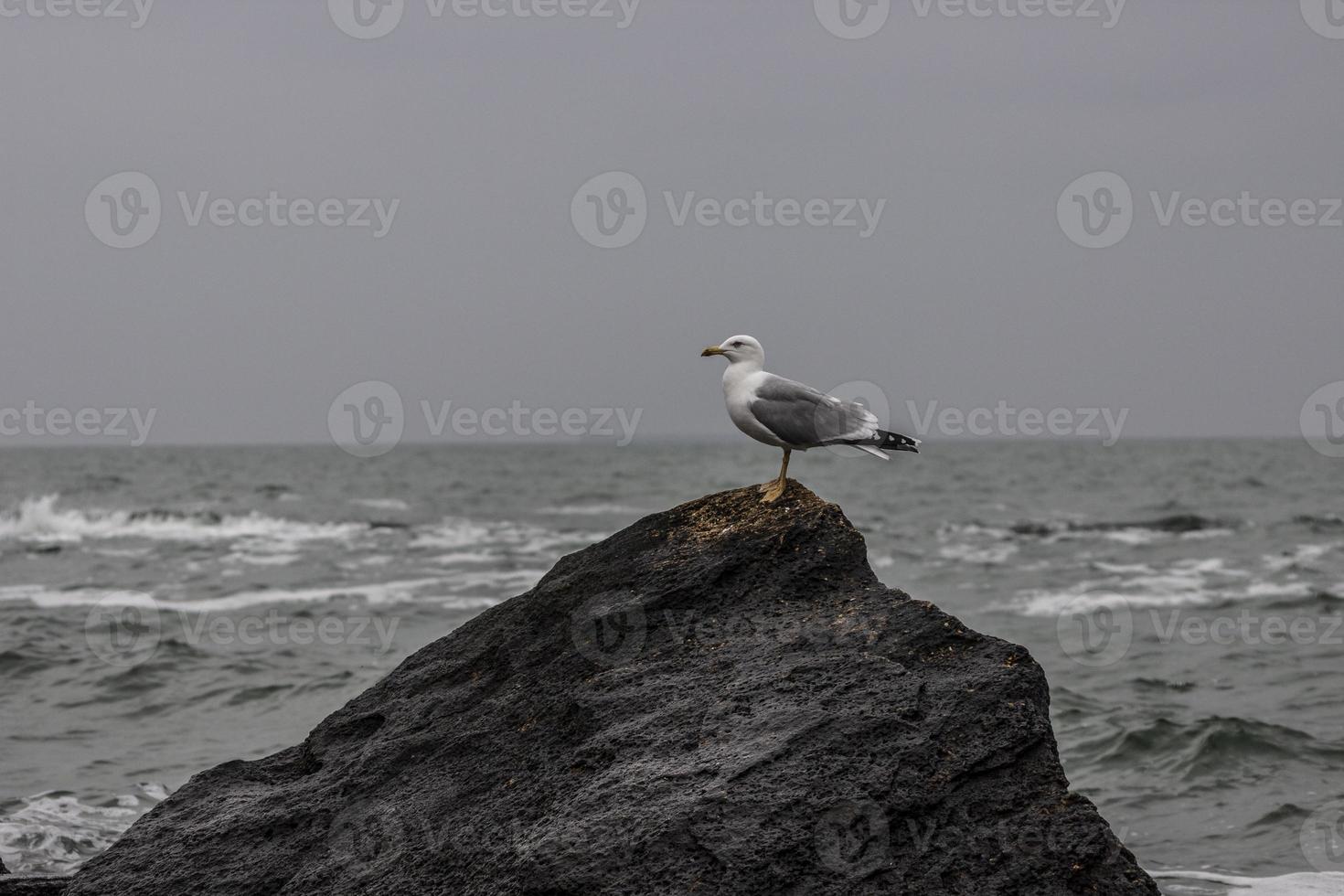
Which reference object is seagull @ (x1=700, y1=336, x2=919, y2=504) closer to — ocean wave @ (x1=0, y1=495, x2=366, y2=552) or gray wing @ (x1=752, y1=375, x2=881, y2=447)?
gray wing @ (x1=752, y1=375, x2=881, y2=447)

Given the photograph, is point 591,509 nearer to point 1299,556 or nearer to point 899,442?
point 1299,556

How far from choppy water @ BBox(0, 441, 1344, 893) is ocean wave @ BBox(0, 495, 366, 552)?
0.17 meters

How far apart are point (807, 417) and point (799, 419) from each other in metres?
0.04

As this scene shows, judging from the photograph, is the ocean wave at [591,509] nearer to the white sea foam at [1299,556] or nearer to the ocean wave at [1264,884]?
the white sea foam at [1299,556]

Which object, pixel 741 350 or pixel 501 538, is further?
pixel 501 538

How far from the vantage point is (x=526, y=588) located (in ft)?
61.8

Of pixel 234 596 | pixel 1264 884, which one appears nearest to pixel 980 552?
pixel 234 596

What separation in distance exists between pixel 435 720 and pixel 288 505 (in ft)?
124

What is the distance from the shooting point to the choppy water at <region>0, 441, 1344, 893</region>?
860cm

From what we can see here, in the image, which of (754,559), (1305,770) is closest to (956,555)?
(1305,770)

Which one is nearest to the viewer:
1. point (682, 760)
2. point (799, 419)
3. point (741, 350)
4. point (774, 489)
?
point (682, 760)

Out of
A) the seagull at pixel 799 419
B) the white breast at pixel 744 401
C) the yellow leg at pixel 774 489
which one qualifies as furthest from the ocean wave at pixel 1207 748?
the yellow leg at pixel 774 489

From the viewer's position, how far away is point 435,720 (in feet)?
14.9

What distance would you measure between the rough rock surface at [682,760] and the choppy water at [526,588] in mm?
3224
